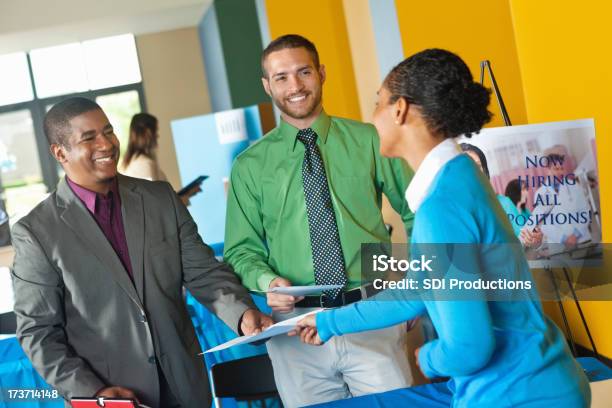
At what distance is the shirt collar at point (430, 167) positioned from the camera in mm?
1682

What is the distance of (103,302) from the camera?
7.82ft

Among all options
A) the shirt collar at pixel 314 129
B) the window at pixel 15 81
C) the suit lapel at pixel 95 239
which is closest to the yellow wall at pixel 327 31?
the shirt collar at pixel 314 129

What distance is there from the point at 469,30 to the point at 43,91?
1090cm

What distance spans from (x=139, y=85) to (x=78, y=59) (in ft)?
3.82

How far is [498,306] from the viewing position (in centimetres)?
163

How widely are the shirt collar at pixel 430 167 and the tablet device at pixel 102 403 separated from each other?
948 millimetres

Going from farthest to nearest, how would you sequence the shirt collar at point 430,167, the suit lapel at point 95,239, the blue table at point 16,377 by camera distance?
the blue table at point 16,377, the suit lapel at point 95,239, the shirt collar at point 430,167

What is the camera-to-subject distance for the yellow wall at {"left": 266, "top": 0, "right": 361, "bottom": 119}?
728 cm

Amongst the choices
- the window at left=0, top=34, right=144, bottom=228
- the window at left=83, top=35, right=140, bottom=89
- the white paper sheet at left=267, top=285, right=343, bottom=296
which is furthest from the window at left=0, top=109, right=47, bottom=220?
the white paper sheet at left=267, top=285, right=343, bottom=296

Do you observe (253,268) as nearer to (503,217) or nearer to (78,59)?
(503,217)

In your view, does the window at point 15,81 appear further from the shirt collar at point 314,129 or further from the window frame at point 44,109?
the shirt collar at point 314,129

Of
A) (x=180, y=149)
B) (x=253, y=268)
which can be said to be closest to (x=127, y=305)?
(x=253, y=268)

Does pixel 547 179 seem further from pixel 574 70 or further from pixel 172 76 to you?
pixel 172 76

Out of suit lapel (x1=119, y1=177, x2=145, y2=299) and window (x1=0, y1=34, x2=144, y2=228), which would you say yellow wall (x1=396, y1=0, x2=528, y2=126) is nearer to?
suit lapel (x1=119, y1=177, x2=145, y2=299)
